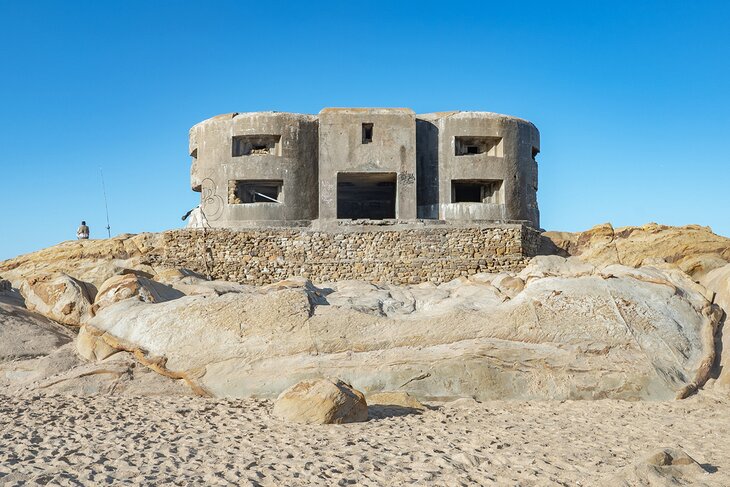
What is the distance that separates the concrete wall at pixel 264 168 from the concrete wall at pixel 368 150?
53 centimetres

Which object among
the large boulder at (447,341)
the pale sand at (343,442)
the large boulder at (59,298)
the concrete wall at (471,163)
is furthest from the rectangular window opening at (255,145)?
the pale sand at (343,442)

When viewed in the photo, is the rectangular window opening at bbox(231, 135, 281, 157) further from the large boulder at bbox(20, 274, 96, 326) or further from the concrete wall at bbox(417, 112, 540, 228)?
Answer: the large boulder at bbox(20, 274, 96, 326)

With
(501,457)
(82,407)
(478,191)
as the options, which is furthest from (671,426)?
(478,191)

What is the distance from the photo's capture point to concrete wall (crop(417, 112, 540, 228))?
18.7m

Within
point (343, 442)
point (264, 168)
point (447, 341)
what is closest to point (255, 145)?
point (264, 168)

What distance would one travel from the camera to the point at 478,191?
2080 cm

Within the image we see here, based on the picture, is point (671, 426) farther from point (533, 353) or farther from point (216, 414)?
point (216, 414)

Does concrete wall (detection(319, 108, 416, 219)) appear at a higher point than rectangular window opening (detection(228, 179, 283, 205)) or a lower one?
higher

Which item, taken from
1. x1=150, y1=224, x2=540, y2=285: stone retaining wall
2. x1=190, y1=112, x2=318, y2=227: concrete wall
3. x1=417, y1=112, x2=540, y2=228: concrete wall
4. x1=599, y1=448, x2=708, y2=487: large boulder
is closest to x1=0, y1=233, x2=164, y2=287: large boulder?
x1=150, y1=224, x2=540, y2=285: stone retaining wall

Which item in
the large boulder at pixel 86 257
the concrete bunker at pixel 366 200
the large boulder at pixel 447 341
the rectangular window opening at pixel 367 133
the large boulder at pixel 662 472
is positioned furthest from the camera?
the concrete bunker at pixel 366 200

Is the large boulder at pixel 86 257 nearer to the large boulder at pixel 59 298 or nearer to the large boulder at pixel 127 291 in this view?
the large boulder at pixel 59 298

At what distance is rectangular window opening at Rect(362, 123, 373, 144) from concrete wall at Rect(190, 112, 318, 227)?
1.43 metres

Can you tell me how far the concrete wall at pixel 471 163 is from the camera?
61.3 feet

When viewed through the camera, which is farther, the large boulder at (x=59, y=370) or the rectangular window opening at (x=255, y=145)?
the rectangular window opening at (x=255, y=145)
